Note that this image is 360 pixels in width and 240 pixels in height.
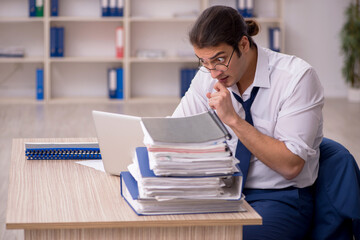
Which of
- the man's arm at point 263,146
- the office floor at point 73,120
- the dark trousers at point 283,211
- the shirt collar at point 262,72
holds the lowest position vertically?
the office floor at point 73,120

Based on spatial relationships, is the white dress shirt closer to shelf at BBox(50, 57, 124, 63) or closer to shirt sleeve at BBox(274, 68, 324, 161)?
shirt sleeve at BBox(274, 68, 324, 161)

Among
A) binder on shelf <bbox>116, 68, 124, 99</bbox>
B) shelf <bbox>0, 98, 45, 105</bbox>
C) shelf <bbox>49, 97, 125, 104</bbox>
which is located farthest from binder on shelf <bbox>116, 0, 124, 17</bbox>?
shelf <bbox>0, 98, 45, 105</bbox>

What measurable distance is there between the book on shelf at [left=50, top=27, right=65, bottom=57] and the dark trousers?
4741mm

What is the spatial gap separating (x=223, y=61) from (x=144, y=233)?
64 centimetres

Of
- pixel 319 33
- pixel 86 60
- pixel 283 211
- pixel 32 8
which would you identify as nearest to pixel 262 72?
pixel 283 211

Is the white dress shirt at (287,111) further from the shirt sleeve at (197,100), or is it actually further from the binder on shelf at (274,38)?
the binder on shelf at (274,38)

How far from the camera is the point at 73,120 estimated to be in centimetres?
545

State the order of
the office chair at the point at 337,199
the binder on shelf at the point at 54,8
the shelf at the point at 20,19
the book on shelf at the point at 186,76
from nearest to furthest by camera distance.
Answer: the office chair at the point at 337,199, the shelf at the point at 20,19, the binder on shelf at the point at 54,8, the book on shelf at the point at 186,76

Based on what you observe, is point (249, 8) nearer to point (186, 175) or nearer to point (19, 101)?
point (19, 101)

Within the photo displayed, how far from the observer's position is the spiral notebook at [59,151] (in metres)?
2.06

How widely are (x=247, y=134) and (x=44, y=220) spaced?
673mm

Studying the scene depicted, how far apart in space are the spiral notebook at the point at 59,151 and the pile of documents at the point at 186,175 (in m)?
0.57

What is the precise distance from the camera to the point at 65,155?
2068 millimetres

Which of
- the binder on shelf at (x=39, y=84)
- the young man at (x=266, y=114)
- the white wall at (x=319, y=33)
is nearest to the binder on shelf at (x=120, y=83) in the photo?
the binder on shelf at (x=39, y=84)
